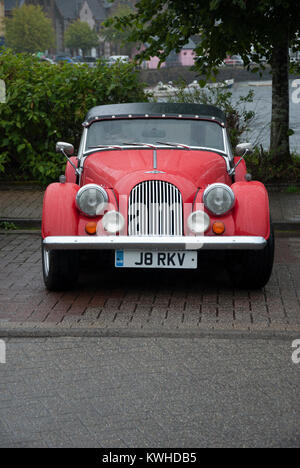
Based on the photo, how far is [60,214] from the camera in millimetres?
6520

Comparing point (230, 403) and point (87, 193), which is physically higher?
point (87, 193)

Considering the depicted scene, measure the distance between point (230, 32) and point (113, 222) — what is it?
172 inches

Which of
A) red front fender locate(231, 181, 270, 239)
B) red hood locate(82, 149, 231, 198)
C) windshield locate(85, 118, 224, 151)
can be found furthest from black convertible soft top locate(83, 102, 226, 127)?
red front fender locate(231, 181, 270, 239)

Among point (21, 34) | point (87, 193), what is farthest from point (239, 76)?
point (87, 193)

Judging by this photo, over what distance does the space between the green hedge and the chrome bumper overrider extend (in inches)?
219

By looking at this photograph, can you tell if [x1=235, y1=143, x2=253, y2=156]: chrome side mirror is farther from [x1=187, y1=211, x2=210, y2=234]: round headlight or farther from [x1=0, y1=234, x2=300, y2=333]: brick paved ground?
[x1=187, y1=211, x2=210, y2=234]: round headlight

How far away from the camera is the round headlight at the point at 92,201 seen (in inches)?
254

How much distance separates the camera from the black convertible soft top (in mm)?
7703

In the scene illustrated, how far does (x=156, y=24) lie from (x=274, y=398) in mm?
8759

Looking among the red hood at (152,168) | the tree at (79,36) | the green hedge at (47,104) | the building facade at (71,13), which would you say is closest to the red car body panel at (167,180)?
the red hood at (152,168)

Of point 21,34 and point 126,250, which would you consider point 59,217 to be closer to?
point 126,250

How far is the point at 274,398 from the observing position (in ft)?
13.9

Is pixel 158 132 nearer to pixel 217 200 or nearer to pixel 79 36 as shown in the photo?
pixel 217 200

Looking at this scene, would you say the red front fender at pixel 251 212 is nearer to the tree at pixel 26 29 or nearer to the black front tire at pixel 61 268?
the black front tire at pixel 61 268
